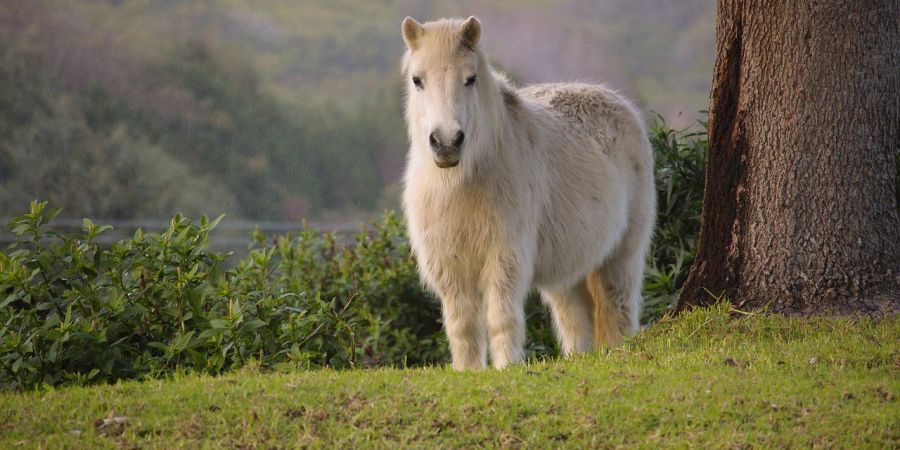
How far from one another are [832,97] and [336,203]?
2322 cm

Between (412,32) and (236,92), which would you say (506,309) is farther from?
(236,92)

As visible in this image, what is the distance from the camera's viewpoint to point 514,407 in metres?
4.35

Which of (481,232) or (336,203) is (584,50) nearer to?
(336,203)

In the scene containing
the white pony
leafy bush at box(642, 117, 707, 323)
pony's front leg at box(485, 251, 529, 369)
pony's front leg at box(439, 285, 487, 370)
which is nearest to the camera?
the white pony

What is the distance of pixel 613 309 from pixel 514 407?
2.95 meters

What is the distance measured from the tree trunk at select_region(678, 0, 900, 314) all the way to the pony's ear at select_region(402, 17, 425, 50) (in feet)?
6.57

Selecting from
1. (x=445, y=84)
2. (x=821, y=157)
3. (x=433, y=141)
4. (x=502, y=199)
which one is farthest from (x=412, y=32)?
(x=821, y=157)

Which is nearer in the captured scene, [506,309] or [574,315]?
[506,309]

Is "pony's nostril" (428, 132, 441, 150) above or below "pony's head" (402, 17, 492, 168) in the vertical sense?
below

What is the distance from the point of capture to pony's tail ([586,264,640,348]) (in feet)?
23.4

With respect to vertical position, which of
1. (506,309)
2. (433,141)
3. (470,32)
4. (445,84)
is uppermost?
(470,32)

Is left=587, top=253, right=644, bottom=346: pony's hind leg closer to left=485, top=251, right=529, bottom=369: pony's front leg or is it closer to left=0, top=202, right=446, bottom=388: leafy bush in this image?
left=485, top=251, right=529, bottom=369: pony's front leg

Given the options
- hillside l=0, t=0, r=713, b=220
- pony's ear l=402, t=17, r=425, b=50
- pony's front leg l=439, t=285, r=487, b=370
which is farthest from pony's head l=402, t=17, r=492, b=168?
hillside l=0, t=0, r=713, b=220

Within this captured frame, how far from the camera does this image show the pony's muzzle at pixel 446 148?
5.14 metres
